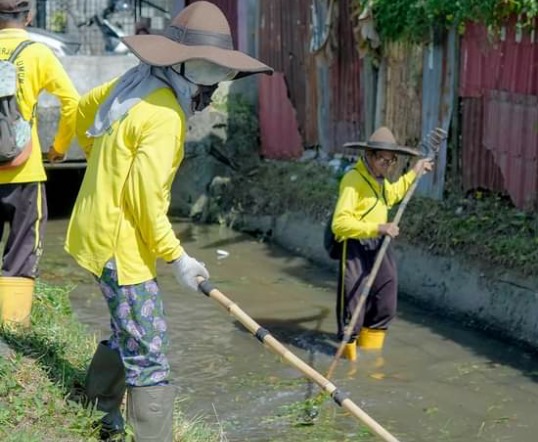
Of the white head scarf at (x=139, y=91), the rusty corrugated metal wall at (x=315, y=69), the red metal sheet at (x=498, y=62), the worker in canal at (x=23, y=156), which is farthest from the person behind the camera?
the rusty corrugated metal wall at (x=315, y=69)

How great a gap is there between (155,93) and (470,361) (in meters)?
4.05

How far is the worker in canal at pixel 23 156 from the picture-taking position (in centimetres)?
579

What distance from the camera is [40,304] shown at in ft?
21.4

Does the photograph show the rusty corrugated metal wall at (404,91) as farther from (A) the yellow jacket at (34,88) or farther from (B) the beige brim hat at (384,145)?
(A) the yellow jacket at (34,88)

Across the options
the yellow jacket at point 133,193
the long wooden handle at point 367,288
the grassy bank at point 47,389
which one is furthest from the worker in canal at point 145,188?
the long wooden handle at point 367,288

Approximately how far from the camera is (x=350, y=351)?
792 cm

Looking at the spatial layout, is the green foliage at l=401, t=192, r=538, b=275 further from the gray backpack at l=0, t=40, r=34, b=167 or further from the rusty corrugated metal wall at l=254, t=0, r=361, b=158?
the gray backpack at l=0, t=40, r=34, b=167

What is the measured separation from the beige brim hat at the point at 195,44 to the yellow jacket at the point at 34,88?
115 cm

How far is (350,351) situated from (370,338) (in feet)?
0.77

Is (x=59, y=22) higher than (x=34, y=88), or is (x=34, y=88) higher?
(x=59, y=22)

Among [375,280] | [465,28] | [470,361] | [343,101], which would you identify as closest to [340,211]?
[375,280]

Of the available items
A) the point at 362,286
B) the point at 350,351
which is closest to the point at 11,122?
the point at 362,286

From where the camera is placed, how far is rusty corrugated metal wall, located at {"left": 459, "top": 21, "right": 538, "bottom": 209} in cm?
905

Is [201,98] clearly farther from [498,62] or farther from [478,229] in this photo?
[498,62]
